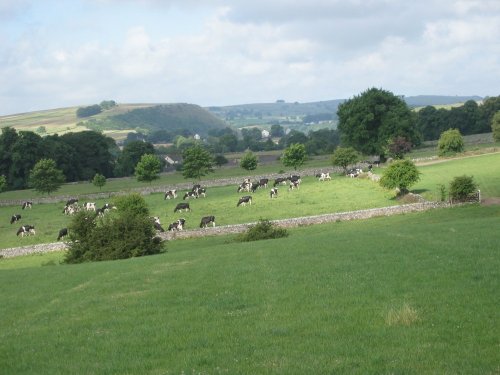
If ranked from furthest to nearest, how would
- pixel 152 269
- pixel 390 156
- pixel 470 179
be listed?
pixel 390 156 → pixel 470 179 → pixel 152 269

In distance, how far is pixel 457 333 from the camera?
10.8 meters

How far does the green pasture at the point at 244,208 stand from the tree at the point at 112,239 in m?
10.5

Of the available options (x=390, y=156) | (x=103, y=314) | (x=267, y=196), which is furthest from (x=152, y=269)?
(x=390, y=156)

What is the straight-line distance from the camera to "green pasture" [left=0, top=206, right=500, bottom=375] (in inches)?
394

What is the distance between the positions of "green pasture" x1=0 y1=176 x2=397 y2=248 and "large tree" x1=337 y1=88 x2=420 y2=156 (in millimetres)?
19505

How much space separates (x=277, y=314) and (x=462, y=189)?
1283 inches

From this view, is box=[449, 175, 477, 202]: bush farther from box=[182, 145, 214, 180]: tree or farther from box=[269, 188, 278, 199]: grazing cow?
box=[182, 145, 214, 180]: tree

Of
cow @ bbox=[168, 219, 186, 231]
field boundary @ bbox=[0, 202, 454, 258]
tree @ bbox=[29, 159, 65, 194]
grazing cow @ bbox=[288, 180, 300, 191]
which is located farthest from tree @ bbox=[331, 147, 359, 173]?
cow @ bbox=[168, 219, 186, 231]

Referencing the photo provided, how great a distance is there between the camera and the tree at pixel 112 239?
1368 inches

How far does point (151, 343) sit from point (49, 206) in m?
61.2

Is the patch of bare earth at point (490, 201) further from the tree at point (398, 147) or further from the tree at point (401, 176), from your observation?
the tree at point (398, 147)

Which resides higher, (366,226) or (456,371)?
(456,371)

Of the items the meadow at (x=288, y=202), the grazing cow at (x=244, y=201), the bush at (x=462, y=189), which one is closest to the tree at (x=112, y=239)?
the meadow at (x=288, y=202)

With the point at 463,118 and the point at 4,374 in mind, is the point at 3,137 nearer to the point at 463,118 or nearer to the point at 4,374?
the point at 463,118
